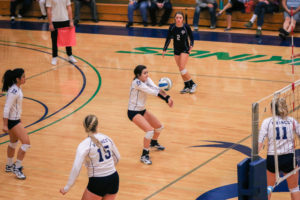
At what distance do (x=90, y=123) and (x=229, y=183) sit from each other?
3.04m

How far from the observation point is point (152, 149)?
993 cm

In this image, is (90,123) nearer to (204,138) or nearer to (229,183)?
(229,183)

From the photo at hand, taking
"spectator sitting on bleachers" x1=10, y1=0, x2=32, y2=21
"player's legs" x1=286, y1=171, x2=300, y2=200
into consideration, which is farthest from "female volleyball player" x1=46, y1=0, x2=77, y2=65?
"player's legs" x1=286, y1=171, x2=300, y2=200

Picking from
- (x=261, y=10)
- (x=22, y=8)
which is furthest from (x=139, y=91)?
(x=22, y=8)

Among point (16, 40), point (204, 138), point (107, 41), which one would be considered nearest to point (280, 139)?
point (204, 138)

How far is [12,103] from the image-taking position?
8.38 m

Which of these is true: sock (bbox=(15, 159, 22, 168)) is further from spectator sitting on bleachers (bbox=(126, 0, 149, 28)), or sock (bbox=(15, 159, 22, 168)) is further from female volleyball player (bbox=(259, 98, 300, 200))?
spectator sitting on bleachers (bbox=(126, 0, 149, 28))

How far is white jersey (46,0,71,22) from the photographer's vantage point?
1543 cm

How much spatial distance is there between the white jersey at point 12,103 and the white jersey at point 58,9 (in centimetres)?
742

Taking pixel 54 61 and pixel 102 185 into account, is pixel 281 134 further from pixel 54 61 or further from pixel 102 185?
pixel 54 61

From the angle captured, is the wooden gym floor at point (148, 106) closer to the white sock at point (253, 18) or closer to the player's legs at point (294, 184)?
the white sock at point (253, 18)

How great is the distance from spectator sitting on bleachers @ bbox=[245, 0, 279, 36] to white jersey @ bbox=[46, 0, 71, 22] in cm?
Result: 720

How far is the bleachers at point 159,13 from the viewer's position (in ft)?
65.3

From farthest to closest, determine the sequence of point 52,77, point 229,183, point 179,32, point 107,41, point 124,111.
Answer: point 107,41
point 52,77
point 179,32
point 124,111
point 229,183
